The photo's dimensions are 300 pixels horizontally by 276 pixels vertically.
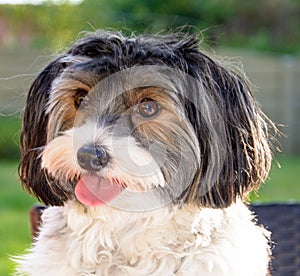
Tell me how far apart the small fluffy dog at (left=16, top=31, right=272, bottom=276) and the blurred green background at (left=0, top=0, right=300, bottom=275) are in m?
3.05

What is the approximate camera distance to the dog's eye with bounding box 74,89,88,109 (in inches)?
96.2

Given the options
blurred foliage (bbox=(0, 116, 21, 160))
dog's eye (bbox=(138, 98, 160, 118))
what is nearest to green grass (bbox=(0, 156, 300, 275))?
blurred foliage (bbox=(0, 116, 21, 160))

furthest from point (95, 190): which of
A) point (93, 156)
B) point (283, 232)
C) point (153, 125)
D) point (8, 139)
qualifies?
point (8, 139)

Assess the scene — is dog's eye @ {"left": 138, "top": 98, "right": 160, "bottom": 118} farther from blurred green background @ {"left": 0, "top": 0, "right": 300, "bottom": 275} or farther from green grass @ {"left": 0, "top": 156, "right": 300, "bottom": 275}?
blurred green background @ {"left": 0, "top": 0, "right": 300, "bottom": 275}

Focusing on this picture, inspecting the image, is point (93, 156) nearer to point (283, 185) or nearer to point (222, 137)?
point (222, 137)

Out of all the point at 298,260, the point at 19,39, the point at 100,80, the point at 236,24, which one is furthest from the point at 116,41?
the point at 236,24

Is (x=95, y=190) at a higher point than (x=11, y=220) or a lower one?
higher

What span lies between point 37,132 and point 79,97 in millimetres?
197

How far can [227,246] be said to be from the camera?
2.46 m

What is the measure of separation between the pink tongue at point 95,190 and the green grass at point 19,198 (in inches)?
77.8

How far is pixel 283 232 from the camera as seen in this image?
3.35m

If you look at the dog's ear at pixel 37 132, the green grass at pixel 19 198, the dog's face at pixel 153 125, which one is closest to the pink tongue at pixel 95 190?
the dog's face at pixel 153 125

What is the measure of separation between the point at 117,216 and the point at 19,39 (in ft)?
32.1

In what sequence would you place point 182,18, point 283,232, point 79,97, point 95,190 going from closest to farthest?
point 95,190 → point 79,97 → point 283,232 → point 182,18
